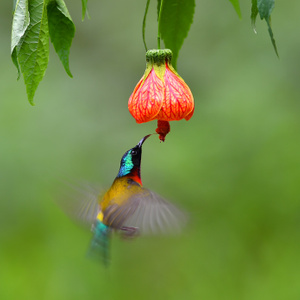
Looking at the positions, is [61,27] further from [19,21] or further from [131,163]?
[131,163]

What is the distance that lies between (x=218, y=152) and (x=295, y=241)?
74 cm

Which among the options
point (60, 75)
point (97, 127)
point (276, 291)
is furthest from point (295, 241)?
point (60, 75)

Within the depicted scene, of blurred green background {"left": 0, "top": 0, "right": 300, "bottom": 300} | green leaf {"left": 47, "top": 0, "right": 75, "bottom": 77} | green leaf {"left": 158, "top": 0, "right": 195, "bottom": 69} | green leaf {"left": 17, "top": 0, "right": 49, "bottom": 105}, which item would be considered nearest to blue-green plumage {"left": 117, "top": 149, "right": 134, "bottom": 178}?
green leaf {"left": 158, "top": 0, "right": 195, "bottom": 69}

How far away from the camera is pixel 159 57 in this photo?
166cm

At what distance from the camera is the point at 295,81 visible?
12.8 feet

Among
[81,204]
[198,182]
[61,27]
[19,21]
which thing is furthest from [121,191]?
[198,182]

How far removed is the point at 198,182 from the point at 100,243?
5.01 ft

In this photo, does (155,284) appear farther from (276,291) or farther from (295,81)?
(295,81)

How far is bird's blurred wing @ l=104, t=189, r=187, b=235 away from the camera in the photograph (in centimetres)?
194

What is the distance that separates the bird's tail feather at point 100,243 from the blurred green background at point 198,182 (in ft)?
3.67

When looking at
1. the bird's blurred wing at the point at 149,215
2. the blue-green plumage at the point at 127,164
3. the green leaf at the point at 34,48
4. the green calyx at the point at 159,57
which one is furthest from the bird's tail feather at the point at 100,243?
the green leaf at the point at 34,48

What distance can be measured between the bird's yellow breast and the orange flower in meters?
0.59

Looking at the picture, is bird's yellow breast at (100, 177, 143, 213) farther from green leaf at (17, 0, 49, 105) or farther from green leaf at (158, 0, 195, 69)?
green leaf at (17, 0, 49, 105)

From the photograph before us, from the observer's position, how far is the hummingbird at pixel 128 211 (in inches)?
77.9
